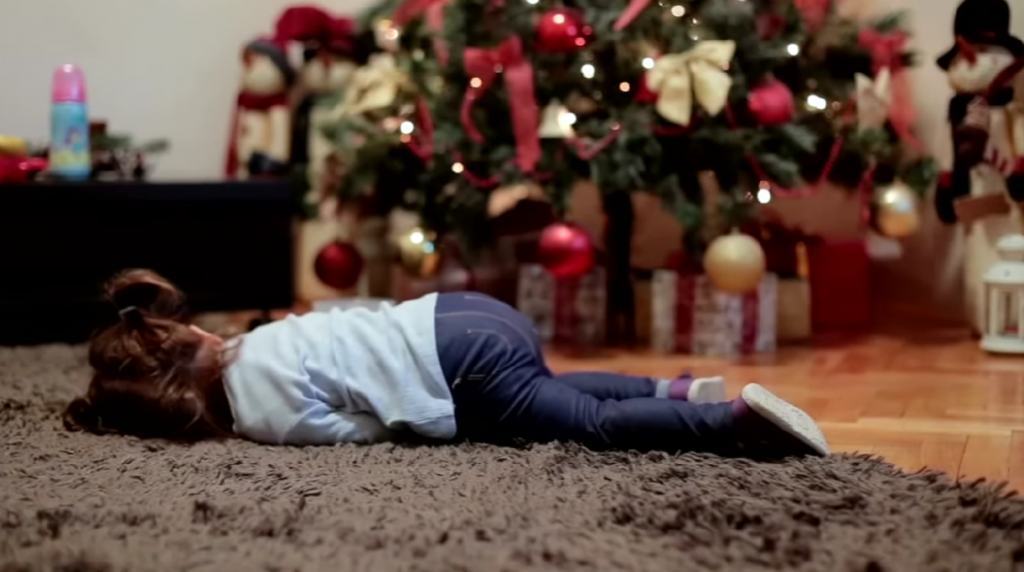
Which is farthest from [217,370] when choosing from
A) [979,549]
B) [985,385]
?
[985,385]

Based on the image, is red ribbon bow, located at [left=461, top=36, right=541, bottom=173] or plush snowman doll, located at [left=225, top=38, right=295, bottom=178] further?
plush snowman doll, located at [left=225, top=38, right=295, bottom=178]

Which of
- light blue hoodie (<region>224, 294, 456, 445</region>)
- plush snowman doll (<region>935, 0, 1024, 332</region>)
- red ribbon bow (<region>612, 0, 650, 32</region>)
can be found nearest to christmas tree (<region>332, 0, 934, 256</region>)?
red ribbon bow (<region>612, 0, 650, 32</region>)

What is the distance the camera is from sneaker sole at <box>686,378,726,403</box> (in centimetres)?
147

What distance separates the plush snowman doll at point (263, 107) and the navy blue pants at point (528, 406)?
1427mm

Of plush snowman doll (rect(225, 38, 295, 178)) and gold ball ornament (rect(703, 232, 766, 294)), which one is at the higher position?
plush snowman doll (rect(225, 38, 295, 178))

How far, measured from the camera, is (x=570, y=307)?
7.51ft

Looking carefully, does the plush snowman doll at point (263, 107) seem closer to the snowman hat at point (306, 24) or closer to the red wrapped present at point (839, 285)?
the snowman hat at point (306, 24)

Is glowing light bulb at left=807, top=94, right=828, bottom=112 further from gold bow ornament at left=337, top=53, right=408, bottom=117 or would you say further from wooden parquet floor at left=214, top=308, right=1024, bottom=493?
gold bow ornament at left=337, top=53, right=408, bottom=117

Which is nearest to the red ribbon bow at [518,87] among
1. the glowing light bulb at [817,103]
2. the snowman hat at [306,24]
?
the glowing light bulb at [817,103]

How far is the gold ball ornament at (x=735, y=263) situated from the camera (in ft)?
6.70

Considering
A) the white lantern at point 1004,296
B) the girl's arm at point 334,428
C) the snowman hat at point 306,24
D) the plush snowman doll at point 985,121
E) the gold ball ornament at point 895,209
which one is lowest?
the girl's arm at point 334,428

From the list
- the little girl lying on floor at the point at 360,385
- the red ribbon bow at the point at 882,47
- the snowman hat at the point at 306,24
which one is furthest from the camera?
the snowman hat at the point at 306,24

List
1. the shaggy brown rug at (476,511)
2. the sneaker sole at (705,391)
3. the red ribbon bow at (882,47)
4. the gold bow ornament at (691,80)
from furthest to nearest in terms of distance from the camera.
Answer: the red ribbon bow at (882,47) → the gold bow ornament at (691,80) → the sneaker sole at (705,391) → the shaggy brown rug at (476,511)

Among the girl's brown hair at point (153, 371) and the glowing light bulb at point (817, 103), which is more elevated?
the glowing light bulb at point (817, 103)
